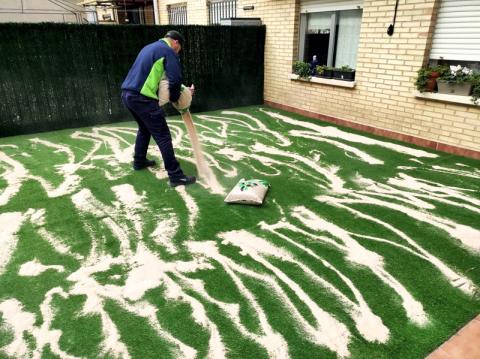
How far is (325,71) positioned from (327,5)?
3.69ft

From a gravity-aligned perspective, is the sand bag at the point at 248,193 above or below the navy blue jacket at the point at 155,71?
below

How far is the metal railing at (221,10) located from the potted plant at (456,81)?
18.2ft

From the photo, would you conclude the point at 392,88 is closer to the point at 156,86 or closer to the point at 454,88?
the point at 454,88

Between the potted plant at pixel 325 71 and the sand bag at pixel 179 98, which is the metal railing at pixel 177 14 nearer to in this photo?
the potted plant at pixel 325 71

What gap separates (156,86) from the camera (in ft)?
12.0

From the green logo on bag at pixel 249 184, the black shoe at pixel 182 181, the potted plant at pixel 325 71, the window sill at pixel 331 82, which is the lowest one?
the black shoe at pixel 182 181

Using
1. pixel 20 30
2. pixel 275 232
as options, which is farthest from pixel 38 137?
pixel 275 232

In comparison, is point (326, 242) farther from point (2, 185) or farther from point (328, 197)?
point (2, 185)

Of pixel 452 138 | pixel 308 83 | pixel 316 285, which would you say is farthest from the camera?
pixel 308 83

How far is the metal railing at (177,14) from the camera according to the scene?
36.2 feet

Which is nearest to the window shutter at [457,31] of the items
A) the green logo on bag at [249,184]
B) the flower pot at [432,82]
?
the flower pot at [432,82]

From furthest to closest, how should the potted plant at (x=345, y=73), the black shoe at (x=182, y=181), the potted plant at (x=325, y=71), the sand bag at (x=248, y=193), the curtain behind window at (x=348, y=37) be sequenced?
the potted plant at (x=325, y=71) < the potted plant at (x=345, y=73) < the curtain behind window at (x=348, y=37) < the black shoe at (x=182, y=181) < the sand bag at (x=248, y=193)

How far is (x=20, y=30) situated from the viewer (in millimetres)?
5516

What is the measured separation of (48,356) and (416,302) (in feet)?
7.00
